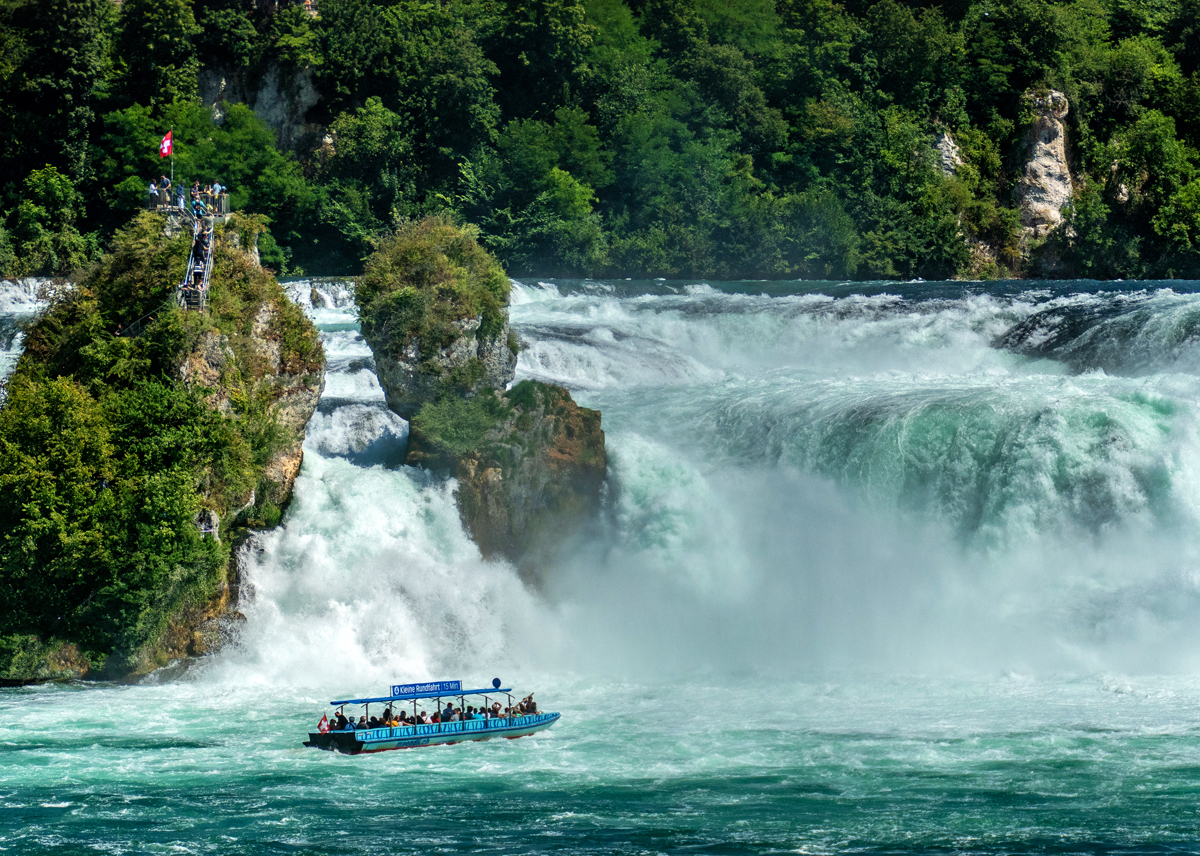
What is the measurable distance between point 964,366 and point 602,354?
32.6ft

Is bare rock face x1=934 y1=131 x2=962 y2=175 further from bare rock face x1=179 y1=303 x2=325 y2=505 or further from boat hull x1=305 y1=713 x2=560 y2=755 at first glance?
boat hull x1=305 y1=713 x2=560 y2=755

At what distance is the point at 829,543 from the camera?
28.4 meters

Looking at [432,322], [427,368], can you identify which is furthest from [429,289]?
[427,368]

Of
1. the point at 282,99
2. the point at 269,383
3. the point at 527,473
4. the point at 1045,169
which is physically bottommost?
the point at 527,473

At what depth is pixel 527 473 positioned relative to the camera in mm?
29641

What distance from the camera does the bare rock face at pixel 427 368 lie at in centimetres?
2933

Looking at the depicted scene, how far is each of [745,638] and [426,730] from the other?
822cm

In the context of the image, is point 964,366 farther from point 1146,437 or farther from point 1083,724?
point 1083,724

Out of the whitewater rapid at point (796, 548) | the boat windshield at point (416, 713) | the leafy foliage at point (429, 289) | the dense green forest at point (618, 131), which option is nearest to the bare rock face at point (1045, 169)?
the dense green forest at point (618, 131)


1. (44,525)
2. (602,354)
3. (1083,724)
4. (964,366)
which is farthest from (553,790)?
(964,366)

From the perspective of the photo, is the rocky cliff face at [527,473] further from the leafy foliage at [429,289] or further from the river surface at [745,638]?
the leafy foliage at [429,289]

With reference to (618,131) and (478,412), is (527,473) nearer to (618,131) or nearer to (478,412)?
(478,412)

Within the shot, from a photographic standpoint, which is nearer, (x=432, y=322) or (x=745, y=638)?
(x=745, y=638)

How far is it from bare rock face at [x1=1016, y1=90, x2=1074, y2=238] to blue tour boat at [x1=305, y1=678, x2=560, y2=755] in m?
46.2
